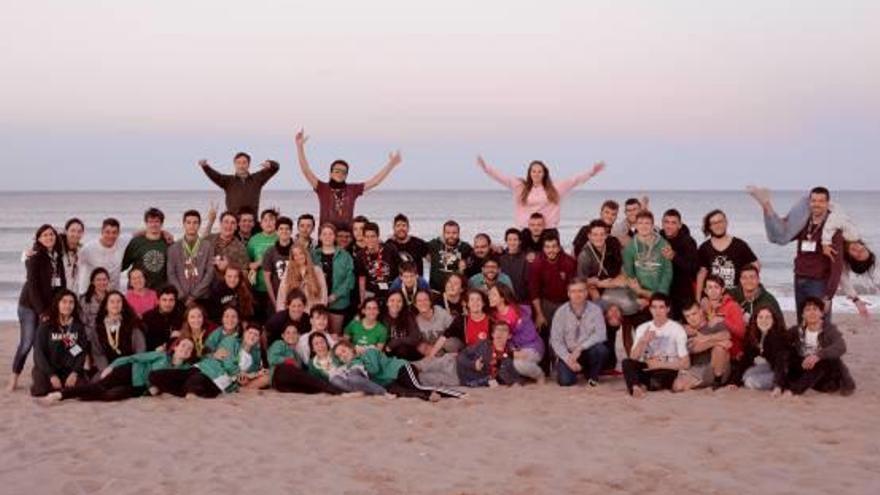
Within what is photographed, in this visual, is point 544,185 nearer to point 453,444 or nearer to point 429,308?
point 429,308

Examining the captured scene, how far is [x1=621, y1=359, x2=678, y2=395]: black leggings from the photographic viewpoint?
8.17m

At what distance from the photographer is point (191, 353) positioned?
8117mm

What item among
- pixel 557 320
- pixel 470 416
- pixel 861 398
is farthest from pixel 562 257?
pixel 861 398

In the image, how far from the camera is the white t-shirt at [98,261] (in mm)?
8609

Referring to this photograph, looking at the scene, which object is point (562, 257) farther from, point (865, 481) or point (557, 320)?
point (865, 481)

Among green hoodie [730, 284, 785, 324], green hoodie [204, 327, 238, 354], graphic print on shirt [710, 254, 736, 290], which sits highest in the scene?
graphic print on shirt [710, 254, 736, 290]

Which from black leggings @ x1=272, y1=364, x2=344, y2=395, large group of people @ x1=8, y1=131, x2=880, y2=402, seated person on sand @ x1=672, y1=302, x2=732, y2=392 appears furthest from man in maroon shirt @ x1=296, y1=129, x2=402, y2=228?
seated person on sand @ x1=672, y1=302, x2=732, y2=392

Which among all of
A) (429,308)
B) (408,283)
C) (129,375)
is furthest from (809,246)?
(129,375)

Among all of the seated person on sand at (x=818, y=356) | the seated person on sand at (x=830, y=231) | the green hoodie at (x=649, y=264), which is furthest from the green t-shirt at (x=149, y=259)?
the seated person on sand at (x=818, y=356)

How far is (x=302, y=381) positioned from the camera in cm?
813

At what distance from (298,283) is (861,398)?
16.3 ft

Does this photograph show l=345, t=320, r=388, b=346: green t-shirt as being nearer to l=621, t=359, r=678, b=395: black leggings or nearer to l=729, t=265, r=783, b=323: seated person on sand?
l=621, t=359, r=678, b=395: black leggings

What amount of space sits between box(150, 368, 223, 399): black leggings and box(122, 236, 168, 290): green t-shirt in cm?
118

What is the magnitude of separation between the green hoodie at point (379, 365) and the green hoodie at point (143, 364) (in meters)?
1.51
